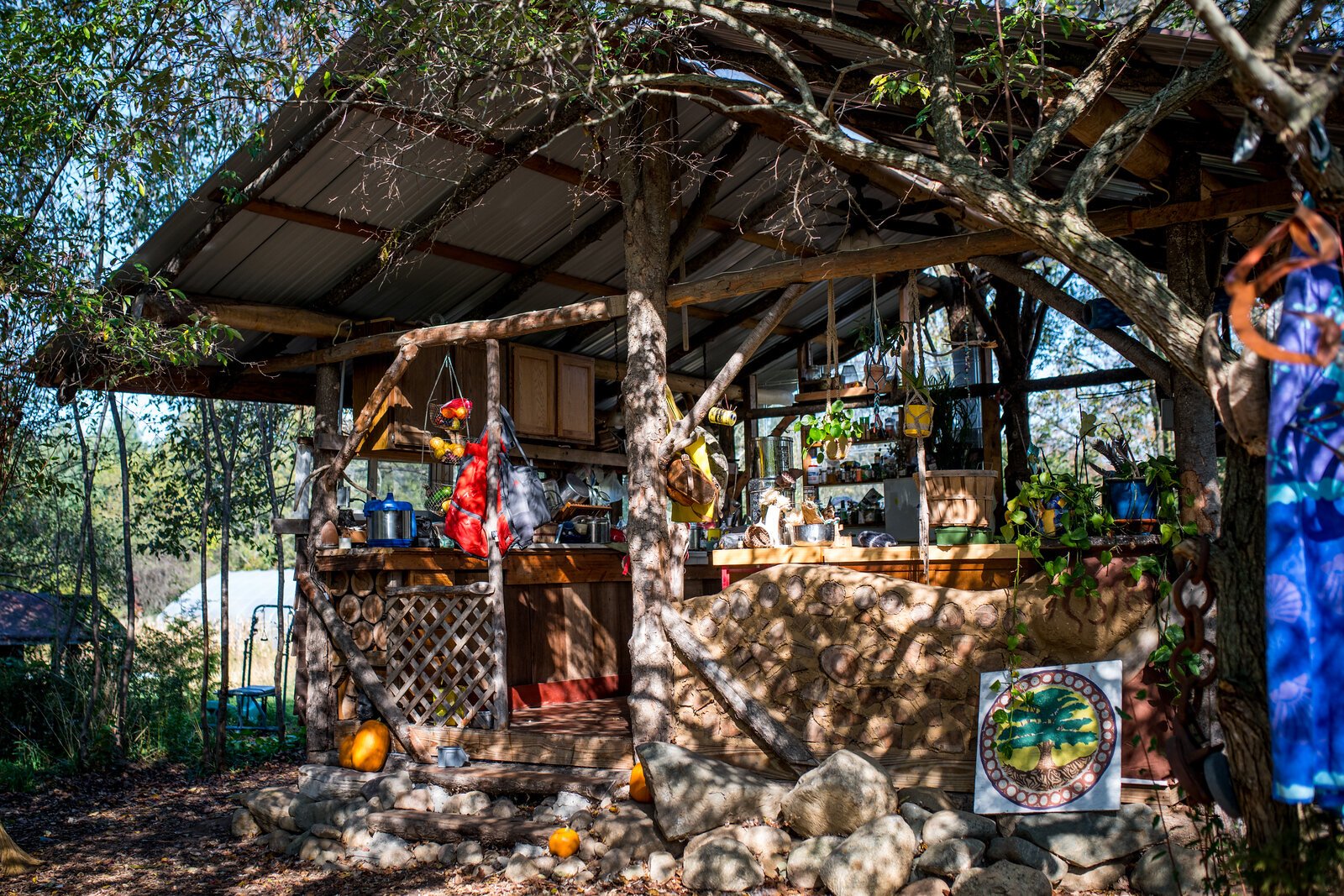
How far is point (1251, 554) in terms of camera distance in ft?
9.12

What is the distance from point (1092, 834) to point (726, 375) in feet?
9.65

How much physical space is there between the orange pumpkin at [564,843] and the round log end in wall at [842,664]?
1.54 metres

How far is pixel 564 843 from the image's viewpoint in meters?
5.32

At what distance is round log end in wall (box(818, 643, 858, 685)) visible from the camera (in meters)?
5.52

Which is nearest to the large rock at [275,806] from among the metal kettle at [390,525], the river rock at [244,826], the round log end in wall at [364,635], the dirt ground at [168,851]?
the river rock at [244,826]

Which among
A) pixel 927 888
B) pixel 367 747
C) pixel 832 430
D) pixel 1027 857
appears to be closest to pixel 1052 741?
pixel 1027 857

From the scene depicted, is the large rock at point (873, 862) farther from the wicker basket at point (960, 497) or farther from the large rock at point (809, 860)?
the wicker basket at point (960, 497)

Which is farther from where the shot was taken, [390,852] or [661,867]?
[390,852]

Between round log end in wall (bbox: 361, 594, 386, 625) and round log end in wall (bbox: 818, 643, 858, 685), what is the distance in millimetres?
3157

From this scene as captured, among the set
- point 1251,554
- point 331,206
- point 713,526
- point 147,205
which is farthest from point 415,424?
point 1251,554

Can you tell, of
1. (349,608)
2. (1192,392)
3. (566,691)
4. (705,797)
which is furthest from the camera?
(566,691)

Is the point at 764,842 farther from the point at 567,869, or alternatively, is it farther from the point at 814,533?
the point at 814,533

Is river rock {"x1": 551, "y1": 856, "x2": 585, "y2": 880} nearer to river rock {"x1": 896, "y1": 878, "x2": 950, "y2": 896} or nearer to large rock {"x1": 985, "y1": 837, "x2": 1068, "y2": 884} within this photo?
river rock {"x1": 896, "y1": 878, "x2": 950, "y2": 896}

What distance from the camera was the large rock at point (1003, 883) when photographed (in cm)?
431
